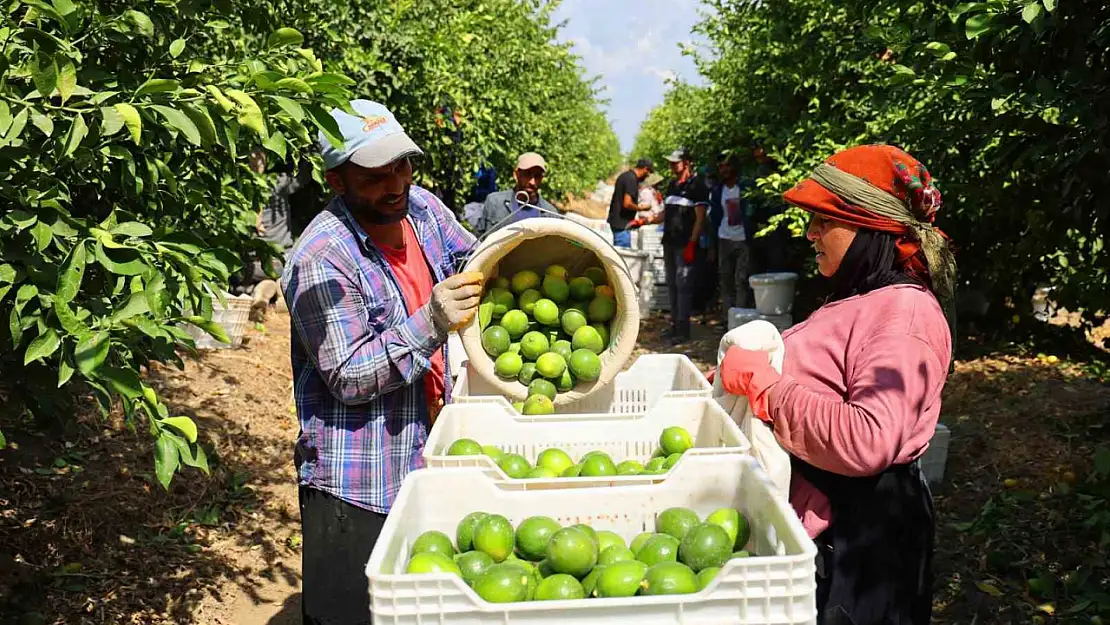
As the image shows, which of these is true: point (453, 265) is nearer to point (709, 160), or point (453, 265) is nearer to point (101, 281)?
point (101, 281)

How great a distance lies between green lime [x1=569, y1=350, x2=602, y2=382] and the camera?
8.64 ft

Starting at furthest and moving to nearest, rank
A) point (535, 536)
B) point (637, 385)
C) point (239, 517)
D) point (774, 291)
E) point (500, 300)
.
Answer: point (774, 291), point (239, 517), point (637, 385), point (500, 300), point (535, 536)

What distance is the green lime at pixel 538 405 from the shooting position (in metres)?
2.58

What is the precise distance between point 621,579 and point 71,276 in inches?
54.5

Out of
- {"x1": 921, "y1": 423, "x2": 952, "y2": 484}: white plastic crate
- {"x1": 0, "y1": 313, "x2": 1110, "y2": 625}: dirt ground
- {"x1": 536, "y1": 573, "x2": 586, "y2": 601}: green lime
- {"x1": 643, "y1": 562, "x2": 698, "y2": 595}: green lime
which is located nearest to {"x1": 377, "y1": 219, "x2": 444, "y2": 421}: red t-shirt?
{"x1": 536, "y1": 573, "x2": 586, "y2": 601}: green lime

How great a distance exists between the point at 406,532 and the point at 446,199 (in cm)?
909

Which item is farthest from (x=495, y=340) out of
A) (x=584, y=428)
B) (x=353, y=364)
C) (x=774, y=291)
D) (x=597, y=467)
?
(x=774, y=291)

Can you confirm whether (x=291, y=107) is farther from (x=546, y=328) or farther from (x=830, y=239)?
(x=830, y=239)

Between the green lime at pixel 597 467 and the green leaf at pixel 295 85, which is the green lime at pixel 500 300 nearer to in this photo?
the green lime at pixel 597 467

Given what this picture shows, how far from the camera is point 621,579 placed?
1688mm

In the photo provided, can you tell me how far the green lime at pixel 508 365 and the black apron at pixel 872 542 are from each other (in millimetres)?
909

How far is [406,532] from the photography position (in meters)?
1.82

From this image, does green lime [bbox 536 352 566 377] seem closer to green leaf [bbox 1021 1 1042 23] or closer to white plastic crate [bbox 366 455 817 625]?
white plastic crate [bbox 366 455 817 625]

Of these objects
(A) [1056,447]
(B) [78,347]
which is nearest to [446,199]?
(A) [1056,447]
